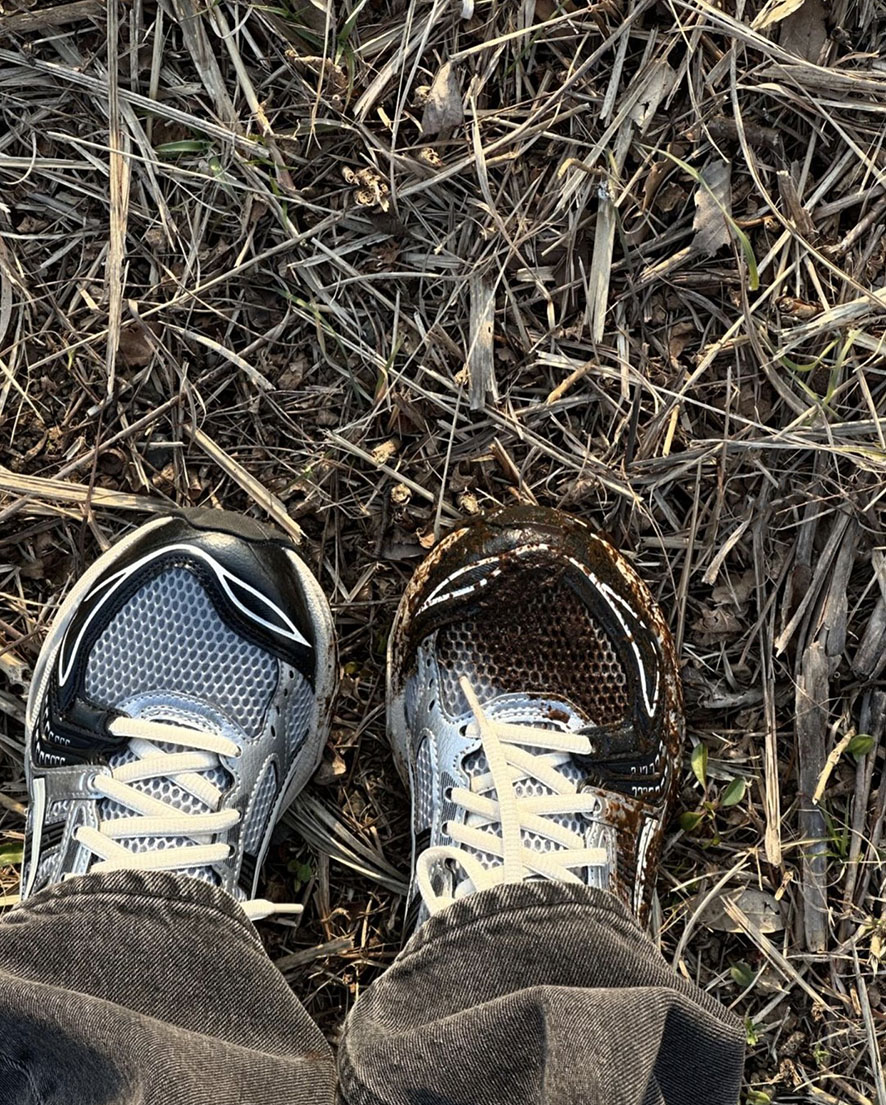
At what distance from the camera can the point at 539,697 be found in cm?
216

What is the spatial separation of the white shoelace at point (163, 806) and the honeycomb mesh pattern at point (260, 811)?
6 centimetres

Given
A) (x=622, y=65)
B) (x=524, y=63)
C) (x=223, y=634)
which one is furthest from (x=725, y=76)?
(x=223, y=634)

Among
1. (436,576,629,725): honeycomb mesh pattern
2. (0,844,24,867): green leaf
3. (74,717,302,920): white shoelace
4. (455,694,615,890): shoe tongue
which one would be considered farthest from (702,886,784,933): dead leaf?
(0,844,24,867): green leaf

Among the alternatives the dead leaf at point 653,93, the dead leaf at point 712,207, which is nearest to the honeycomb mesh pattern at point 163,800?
the dead leaf at point 712,207

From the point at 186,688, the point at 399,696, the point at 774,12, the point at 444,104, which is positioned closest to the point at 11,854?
the point at 186,688

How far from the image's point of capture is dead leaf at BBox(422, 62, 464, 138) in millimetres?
2107

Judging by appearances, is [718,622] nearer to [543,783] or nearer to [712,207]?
[543,783]

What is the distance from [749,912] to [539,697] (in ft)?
2.21

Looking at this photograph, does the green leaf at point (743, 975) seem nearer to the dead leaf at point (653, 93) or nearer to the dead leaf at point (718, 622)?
the dead leaf at point (718, 622)

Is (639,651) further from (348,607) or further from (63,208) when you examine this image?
(63,208)

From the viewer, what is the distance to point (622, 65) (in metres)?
2.12

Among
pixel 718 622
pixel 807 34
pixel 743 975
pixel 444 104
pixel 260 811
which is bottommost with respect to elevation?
pixel 743 975

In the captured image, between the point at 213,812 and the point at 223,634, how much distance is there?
1.19ft

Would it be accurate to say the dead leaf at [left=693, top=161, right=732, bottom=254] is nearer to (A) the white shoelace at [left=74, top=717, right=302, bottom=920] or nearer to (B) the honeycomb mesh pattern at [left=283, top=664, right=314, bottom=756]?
(B) the honeycomb mesh pattern at [left=283, top=664, right=314, bottom=756]
